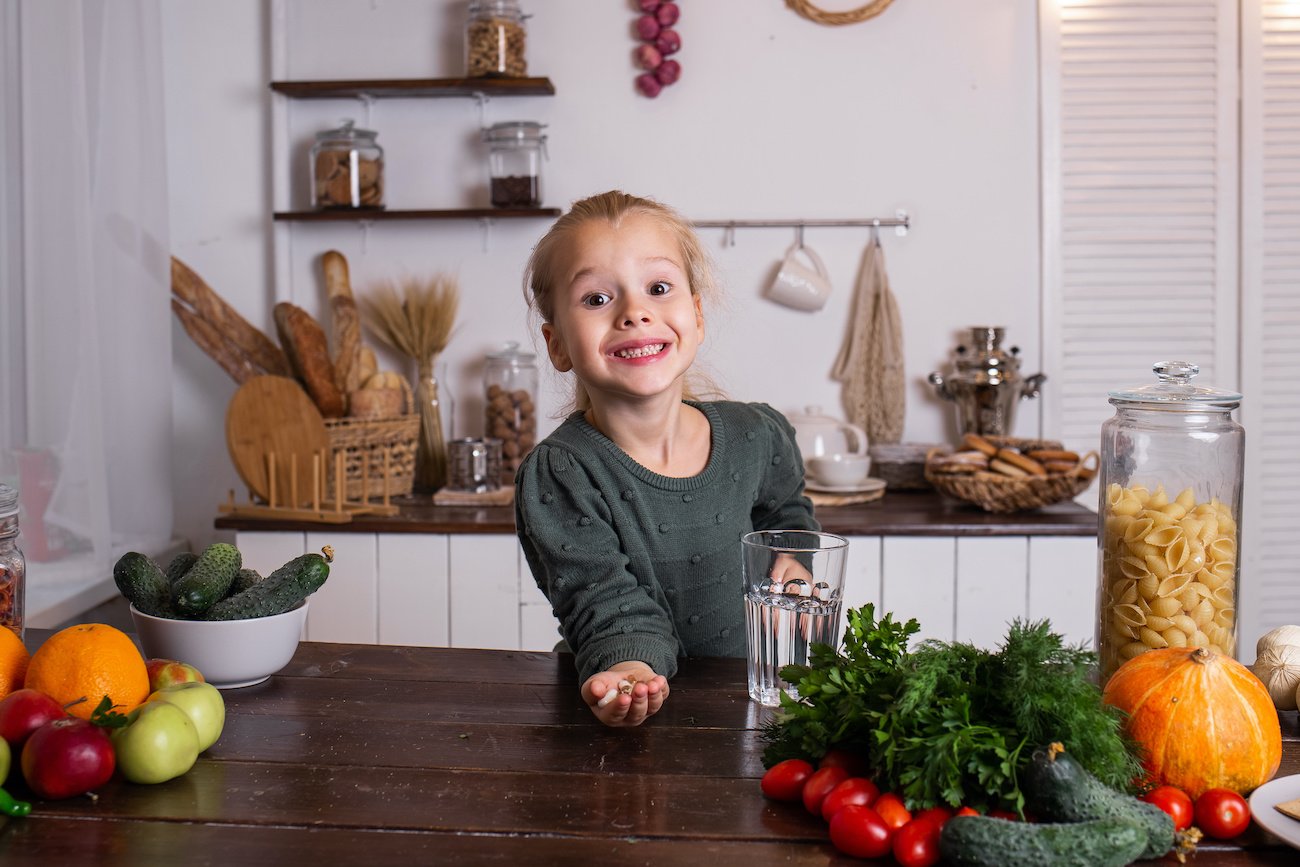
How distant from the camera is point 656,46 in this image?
108 inches

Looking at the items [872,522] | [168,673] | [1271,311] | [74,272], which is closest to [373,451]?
[74,272]

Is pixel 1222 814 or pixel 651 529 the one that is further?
pixel 651 529

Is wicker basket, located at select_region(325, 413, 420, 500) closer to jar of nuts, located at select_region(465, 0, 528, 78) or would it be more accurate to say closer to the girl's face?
jar of nuts, located at select_region(465, 0, 528, 78)

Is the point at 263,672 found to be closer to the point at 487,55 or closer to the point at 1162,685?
the point at 1162,685

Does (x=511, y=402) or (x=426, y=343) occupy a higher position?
(x=426, y=343)

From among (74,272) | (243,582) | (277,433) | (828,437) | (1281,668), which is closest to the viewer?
(1281,668)

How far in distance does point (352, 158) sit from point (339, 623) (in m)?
1.03

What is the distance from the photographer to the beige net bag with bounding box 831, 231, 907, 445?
2781 millimetres

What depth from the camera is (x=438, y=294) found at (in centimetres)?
279

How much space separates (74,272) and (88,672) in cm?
133

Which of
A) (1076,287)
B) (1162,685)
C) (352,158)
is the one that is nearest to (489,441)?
(352,158)

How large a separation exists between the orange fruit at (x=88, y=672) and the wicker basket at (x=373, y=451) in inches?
56.4

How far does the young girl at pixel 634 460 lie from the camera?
4.28ft

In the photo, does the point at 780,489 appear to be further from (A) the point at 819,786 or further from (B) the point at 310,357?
(B) the point at 310,357
